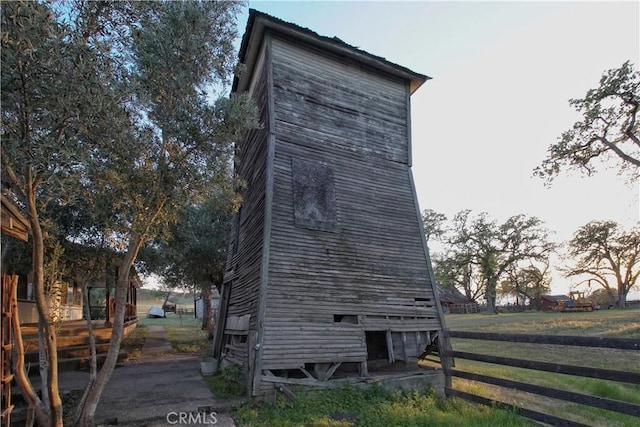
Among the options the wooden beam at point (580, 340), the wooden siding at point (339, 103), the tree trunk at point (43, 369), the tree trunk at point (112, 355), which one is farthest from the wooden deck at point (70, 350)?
the wooden beam at point (580, 340)

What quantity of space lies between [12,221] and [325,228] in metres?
6.26

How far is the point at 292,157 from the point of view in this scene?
9.88m

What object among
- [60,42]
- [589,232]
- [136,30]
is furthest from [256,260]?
[589,232]

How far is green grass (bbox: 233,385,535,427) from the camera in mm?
6352

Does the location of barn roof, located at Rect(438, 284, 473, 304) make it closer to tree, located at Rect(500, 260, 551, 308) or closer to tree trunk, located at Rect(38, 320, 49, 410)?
tree, located at Rect(500, 260, 551, 308)

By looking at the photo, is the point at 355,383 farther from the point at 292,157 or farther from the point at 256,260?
the point at 292,157

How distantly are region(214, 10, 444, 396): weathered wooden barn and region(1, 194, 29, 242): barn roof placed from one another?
433 cm

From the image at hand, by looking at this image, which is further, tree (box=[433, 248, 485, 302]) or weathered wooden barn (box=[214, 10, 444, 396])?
tree (box=[433, 248, 485, 302])

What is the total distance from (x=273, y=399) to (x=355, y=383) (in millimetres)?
1819

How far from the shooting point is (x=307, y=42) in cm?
1071

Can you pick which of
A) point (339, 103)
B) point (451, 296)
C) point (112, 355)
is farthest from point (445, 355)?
point (451, 296)

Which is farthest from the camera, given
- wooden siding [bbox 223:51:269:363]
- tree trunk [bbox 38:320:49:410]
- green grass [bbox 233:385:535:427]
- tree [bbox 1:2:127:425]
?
wooden siding [bbox 223:51:269:363]

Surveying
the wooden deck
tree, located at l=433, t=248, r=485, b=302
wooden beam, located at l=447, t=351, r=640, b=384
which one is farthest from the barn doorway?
tree, located at l=433, t=248, r=485, b=302

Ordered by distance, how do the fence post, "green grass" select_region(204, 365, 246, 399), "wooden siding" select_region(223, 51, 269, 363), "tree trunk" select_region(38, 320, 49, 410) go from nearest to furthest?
"tree trunk" select_region(38, 320, 49, 410) → "green grass" select_region(204, 365, 246, 399) → the fence post → "wooden siding" select_region(223, 51, 269, 363)
